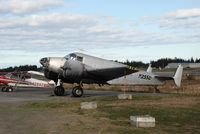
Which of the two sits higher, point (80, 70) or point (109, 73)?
point (80, 70)

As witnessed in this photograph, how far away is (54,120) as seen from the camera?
14.6m

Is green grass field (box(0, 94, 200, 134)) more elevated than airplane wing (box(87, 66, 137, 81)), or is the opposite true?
airplane wing (box(87, 66, 137, 81))

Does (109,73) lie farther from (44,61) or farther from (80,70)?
(44,61)

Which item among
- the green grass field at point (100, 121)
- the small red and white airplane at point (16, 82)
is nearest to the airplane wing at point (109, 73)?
the green grass field at point (100, 121)

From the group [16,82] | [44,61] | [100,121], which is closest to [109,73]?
[44,61]

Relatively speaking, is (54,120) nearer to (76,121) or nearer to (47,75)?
(76,121)

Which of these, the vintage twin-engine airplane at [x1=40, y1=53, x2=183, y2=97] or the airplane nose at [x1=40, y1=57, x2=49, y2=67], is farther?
the airplane nose at [x1=40, y1=57, x2=49, y2=67]

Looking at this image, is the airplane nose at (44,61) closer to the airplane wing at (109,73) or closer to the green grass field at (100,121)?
the airplane wing at (109,73)

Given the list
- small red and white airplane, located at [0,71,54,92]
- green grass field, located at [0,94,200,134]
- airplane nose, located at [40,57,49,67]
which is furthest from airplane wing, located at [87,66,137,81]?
small red and white airplane, located at [0,71,54,92]

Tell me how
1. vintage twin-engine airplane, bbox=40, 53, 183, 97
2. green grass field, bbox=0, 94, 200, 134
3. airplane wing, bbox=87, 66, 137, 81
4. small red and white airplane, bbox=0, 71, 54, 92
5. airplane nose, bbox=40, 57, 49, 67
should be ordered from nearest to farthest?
green grass field, bbox=0, 94, 200, 134 < vintage twin-engine airplane, bbox=40, 53, 183, 97 < airplane wing, bbox=87, 66, 137, 81 < airplane nose, bbox=40, 57, 49, 67 < small red and white airplane, bbox=0, 71, 54, 92

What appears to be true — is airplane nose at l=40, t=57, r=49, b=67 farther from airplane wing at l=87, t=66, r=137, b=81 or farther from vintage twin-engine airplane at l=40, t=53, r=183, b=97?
airplane wing at l=87, t=66, r=137, b=81

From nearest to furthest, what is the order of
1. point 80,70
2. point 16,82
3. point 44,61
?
point 80,70, point 44,61, point 16,82

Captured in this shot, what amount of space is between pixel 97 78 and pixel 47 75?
3.67 meters

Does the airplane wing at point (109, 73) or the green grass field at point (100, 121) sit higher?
the airplane wing at point (109, 73)
